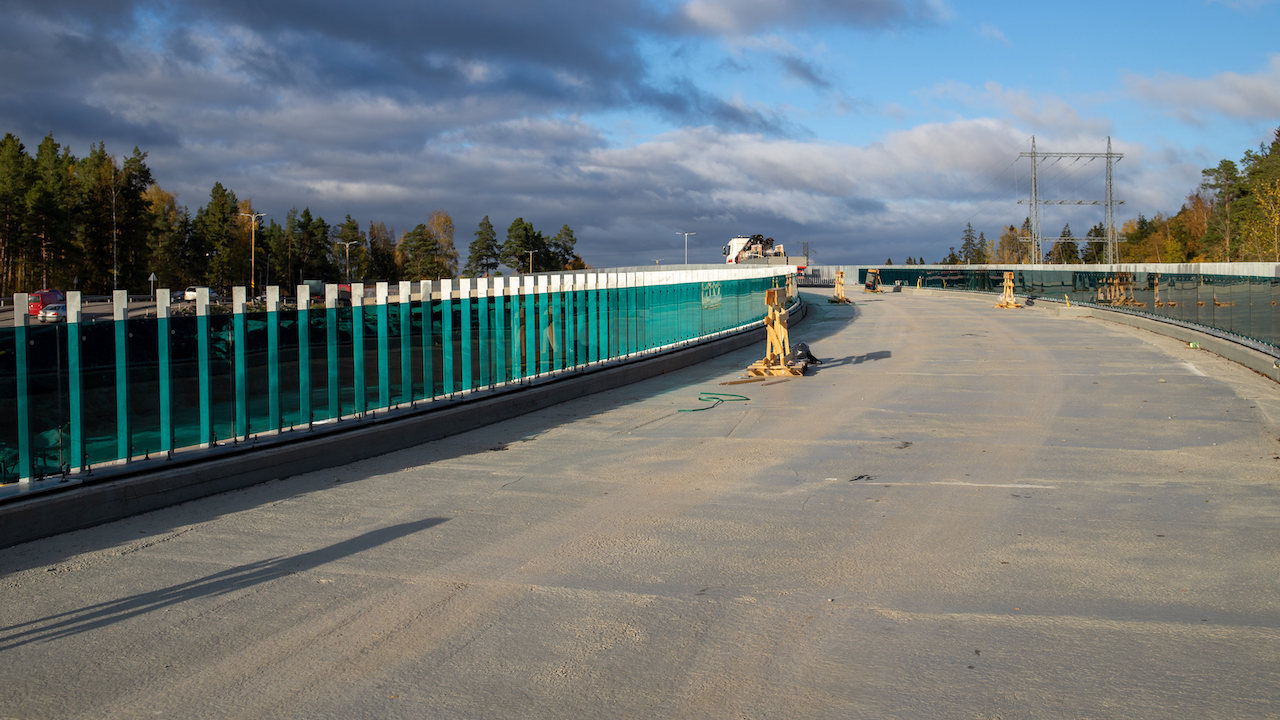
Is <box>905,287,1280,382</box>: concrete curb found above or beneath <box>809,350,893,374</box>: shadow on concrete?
above

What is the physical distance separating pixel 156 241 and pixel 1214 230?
129214 millimetres

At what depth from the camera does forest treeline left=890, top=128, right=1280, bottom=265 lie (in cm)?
7238

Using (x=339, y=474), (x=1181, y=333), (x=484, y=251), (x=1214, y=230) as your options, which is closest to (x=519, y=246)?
Answer: (x=484, y=251)

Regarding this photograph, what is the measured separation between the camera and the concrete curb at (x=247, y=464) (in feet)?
25.4

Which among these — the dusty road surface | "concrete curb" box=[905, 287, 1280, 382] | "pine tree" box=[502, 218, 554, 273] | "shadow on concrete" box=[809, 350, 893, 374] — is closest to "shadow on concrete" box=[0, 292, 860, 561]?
the dusty road surface

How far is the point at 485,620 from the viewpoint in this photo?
229 inches

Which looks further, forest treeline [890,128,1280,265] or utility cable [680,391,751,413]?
forest treeline [890,128,1280,265]

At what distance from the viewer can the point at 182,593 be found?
638 cm

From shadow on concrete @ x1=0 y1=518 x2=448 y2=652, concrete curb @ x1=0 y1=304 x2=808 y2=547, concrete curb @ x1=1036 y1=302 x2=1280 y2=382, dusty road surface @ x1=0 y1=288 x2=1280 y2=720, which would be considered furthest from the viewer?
concrete curb @ x1=1036 y1=302 x2=1280 y2=382

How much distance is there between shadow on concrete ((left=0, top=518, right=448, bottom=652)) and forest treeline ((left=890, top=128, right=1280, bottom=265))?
6990 centimetres

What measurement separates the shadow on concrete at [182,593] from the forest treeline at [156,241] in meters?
81.8

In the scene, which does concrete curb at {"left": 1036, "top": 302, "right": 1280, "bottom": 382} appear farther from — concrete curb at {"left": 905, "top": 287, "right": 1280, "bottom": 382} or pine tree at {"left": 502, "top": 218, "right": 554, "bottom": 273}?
pine tree at {"left": 502, "top": 218, "right": 554, "bottom": 273}

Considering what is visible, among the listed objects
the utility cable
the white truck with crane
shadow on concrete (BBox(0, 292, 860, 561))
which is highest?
the white truck with crane

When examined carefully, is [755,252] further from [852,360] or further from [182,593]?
[182,593]
